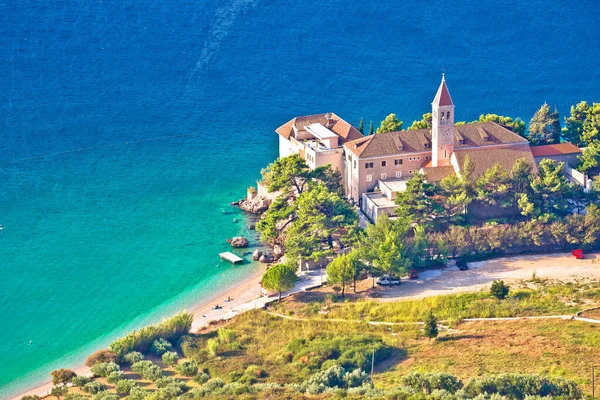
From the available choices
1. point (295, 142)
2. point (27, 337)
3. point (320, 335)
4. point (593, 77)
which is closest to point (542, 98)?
point (593, 77)

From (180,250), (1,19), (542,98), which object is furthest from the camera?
(1,19)

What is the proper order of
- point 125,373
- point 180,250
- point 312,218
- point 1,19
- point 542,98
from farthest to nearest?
1. point 1,19
2. point 542,98
3. point 180,250
4. point 312,218
5. point 125,373

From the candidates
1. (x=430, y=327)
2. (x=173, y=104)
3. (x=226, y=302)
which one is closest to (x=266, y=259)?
(x=226, y=302)

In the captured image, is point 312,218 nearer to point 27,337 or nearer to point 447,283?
point 447,283

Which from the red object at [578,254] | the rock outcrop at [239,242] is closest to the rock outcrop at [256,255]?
the rock outcrop at [239,242]

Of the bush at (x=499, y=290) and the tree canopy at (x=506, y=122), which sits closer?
the bush at (x=499, y=290)

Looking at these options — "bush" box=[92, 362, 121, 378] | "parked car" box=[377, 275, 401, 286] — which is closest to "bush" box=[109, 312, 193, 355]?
"bush" box=[92, 362, 121, 378]

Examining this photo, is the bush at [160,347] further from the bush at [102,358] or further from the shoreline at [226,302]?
the shoreline at [226,302]

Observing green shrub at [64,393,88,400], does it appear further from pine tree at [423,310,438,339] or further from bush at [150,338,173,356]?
pine tree at [423,310,438,339]
